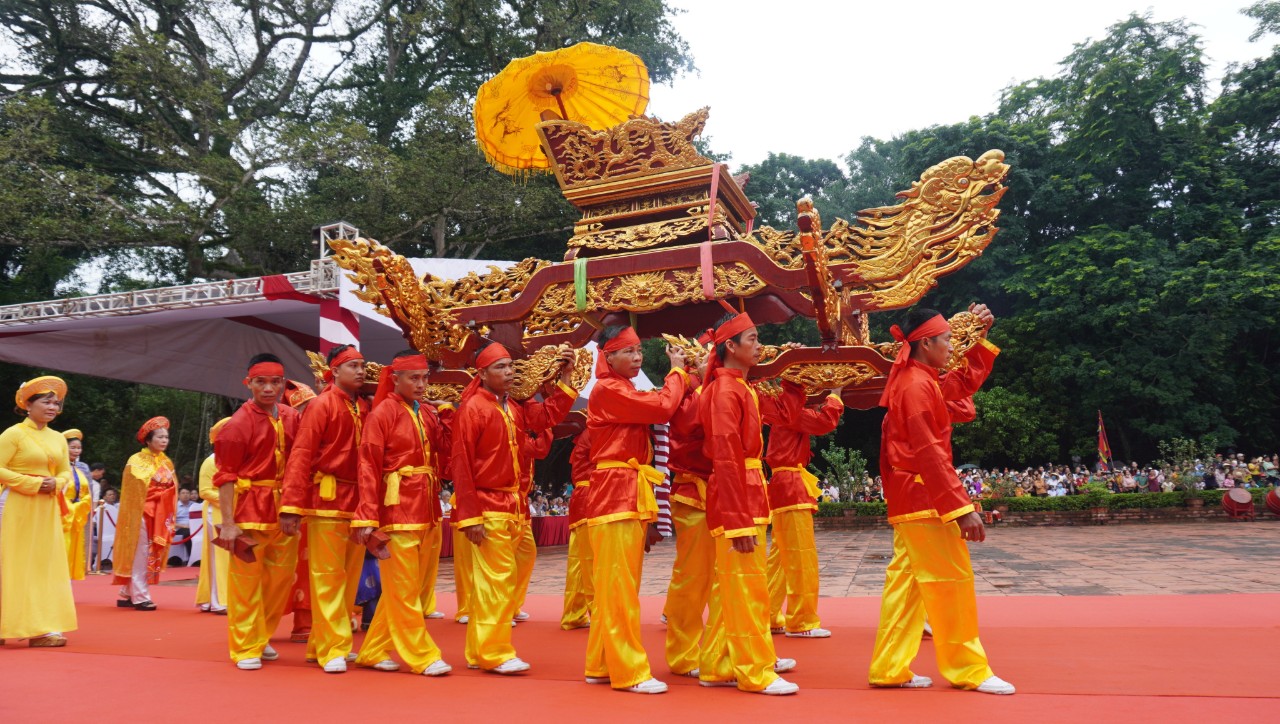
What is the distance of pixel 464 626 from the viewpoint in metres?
5.81

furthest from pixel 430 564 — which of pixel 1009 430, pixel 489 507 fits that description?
pixel 1009 430

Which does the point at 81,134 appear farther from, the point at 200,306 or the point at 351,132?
the point at 200,306

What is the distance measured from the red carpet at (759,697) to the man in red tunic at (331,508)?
21 cm

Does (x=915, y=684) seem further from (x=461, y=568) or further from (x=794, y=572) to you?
(x=461, y=568)

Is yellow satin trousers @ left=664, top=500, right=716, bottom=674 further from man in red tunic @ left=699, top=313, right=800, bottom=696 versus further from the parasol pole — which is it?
the parasol pole

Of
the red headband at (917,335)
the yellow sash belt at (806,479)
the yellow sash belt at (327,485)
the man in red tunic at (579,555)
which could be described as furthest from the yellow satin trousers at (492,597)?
the yellow sash belt at (806,479)

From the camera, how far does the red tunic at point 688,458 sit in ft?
13.1

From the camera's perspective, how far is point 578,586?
5.70 m

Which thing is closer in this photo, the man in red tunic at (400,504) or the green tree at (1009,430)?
the man in red tunic at (400,504)

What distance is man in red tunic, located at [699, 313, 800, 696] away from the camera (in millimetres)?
3467

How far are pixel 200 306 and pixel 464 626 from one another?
7333 millimetres

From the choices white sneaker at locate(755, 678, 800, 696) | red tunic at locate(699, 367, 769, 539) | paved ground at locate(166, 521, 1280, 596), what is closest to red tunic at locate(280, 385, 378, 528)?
red tunic at locate(699, 367, 769, 539)

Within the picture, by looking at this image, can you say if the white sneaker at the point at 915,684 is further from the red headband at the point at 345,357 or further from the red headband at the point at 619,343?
the red headband at the point at 345,357

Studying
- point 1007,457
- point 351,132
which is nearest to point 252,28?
point 351,132
